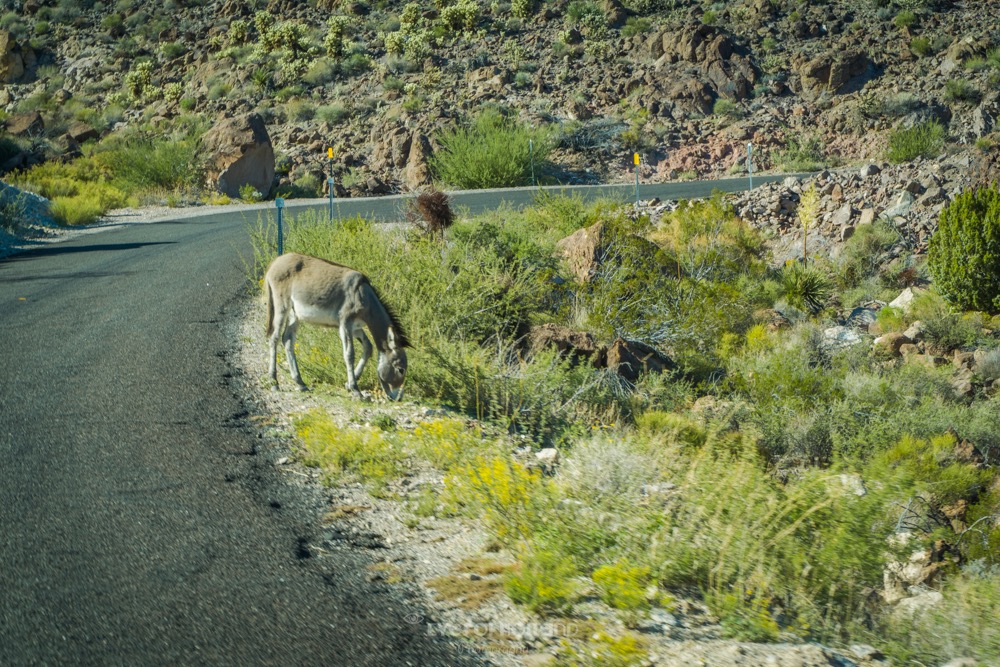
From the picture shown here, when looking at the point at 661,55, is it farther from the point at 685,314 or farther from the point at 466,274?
the point at 466,274

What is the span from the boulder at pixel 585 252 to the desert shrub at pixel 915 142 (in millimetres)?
19435

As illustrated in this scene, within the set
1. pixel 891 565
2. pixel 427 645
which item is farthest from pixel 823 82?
pixel 427 645

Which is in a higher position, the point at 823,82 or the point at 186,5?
→ the point at 186,5

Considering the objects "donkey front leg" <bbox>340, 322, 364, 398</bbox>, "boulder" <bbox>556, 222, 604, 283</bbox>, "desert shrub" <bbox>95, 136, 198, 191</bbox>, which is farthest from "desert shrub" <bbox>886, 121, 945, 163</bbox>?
"donkey front leg" <bbox>340, 322, 364, 398</bbox>

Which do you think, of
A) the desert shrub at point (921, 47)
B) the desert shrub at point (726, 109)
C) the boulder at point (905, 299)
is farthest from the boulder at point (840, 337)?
the desert shrub at point (921, 47)

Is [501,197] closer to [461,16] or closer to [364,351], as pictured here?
[364,351]

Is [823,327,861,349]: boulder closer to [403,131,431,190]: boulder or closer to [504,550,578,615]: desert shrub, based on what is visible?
[504,550,578,615]: desert shrub

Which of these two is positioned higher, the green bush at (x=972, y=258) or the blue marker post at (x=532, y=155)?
the blue marker post at (x=532, y=155)

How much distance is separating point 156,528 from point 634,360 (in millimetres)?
7712

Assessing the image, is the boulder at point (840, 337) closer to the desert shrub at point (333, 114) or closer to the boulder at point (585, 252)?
the boulder at point (585, 252)

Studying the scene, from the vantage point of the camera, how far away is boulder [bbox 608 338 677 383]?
38.6ft

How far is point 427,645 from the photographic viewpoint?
4.51 meters

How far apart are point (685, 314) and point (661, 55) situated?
1425 inches

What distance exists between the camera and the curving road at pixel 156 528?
446 cm
